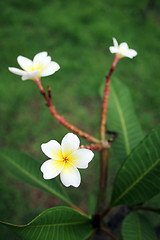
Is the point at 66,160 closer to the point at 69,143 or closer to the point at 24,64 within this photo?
the point at 69,143

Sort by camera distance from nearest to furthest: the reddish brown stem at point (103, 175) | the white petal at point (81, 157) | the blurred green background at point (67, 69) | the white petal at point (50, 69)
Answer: the white petal at point (81, 157) → the white petal at point (50, 69) → the reddish brown stem at point (103, 175) → the blurred green background at point (67, 69)

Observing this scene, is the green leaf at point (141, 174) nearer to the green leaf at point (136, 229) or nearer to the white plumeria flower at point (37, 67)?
the green leaf at point (136, 229)

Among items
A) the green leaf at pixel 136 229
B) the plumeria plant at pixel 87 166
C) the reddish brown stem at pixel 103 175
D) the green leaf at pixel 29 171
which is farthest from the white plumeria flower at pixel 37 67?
the green leaf at pixel 136 229

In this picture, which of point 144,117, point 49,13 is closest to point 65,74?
point 144,117

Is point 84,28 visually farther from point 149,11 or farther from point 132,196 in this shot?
point 132,196

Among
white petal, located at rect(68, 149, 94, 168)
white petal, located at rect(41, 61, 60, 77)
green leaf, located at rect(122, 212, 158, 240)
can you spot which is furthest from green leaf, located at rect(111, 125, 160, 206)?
white petal, located at rect(41, 61, 60, 77)

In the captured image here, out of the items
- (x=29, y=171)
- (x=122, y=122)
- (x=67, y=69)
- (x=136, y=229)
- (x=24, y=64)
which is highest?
(x=67, y=69)

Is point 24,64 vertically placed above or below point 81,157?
above

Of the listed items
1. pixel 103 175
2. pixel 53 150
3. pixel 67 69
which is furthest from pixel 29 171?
pixel 67 69
